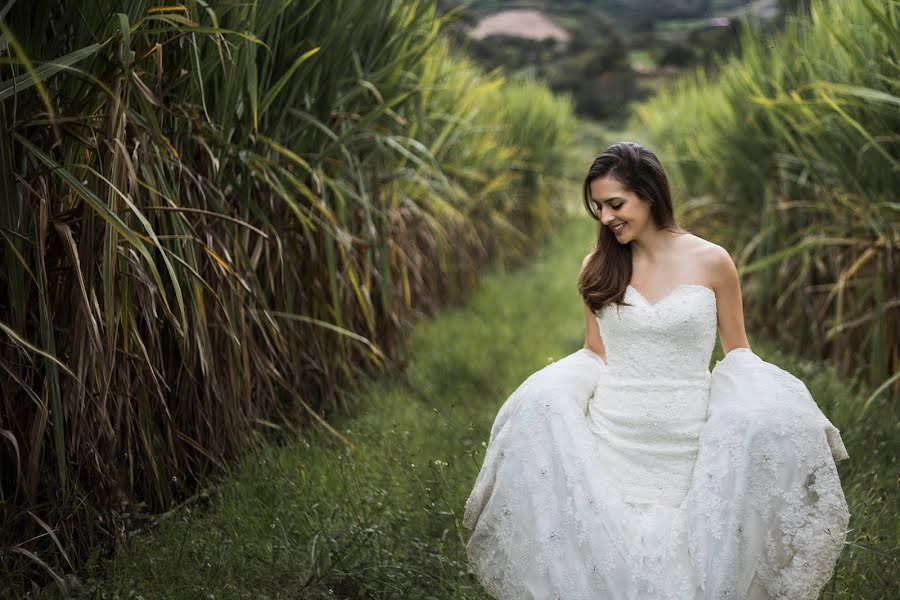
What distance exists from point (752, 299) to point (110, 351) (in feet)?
15.1

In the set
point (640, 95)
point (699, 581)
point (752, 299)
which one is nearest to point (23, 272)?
point (699, 581)

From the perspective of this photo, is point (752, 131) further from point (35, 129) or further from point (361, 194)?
point (35, 129)

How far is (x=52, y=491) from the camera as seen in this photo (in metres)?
2.55

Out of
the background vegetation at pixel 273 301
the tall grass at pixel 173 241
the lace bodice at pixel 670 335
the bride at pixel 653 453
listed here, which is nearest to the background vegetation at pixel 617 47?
the background vegetation at pixel 273 301

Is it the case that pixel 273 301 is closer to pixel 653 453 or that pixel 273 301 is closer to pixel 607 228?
pixel 607 228

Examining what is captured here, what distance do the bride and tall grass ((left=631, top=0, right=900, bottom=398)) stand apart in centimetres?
112

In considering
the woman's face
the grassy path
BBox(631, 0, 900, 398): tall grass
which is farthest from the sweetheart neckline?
BBox(631, 0, 900, 398): tall grass

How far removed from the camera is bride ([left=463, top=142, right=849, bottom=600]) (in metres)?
2.24

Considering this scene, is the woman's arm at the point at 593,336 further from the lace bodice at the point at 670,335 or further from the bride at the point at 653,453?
the lace bodice at the point at 670,335

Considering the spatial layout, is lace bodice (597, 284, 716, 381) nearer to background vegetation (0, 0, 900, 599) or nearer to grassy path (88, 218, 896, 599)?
grassy path (88, 218, 896, 599)

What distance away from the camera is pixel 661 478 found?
8.10 ft

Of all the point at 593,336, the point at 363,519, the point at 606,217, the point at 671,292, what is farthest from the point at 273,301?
the point at 671,292

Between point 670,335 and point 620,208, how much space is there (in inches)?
15.2

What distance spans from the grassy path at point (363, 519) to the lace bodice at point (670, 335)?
553 mm
